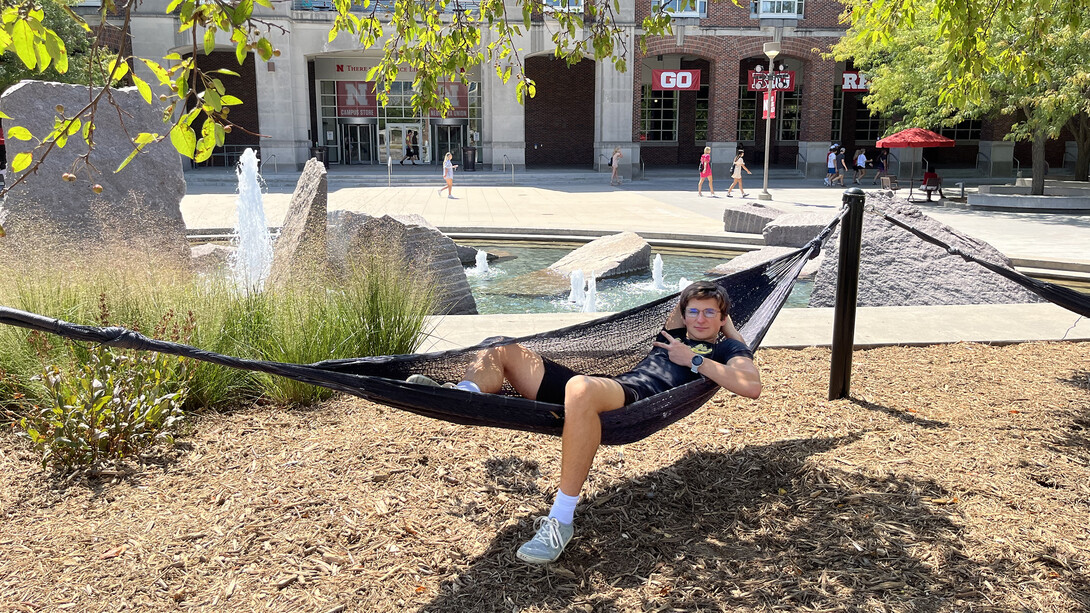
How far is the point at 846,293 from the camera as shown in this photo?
455 centimetres

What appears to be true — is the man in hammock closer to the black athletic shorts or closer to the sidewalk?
the black athletic shorts


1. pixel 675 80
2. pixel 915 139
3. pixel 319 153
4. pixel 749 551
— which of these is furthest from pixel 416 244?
pixel 675 80

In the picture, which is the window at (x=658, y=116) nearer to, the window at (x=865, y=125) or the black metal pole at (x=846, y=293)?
the window at (x=865, y=125)

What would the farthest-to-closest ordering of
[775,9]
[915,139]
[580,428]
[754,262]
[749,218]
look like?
[775,9], [915,139], [749,218], [754,262], [580,428]

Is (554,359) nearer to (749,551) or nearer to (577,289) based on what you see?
(749,551)

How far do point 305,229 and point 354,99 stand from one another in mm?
30365

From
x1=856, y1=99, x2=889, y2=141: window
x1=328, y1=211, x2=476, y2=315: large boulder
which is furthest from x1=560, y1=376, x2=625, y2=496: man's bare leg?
x1=856, y1=99, x2=889, y2=141: window

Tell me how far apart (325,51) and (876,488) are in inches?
1229

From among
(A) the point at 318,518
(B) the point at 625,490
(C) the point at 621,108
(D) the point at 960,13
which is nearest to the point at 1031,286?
(D) the point at 960,13

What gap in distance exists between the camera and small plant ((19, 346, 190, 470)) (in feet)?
11.6

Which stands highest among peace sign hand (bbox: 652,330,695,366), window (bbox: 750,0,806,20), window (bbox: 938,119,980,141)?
window (bbox: 750,0,806,20)

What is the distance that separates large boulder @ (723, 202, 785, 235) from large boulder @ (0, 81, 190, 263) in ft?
29.3

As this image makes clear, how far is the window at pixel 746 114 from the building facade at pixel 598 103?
50mm

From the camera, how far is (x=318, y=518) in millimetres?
3213
